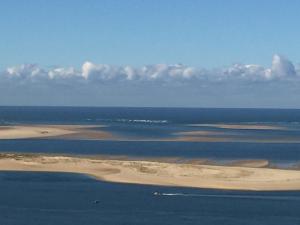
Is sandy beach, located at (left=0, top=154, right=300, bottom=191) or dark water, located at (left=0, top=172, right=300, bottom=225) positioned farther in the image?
sandy beach, located at (left=0, top=154, right=300, bottom=191)

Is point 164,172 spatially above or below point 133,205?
above

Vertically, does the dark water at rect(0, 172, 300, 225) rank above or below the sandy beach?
below

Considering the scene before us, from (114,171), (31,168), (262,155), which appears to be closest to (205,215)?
(114,171)

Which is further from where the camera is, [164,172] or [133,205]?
[164,172]

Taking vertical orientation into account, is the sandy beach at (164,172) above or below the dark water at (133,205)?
above
